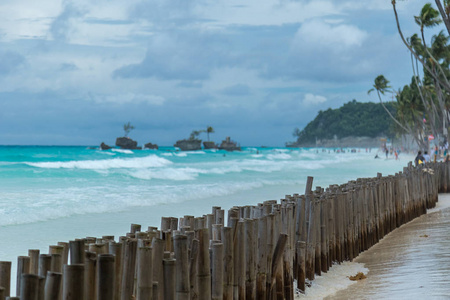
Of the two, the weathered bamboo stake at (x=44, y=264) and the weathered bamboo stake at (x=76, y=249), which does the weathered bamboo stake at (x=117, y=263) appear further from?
the weathered bamboo stake at (x=44, y=264)

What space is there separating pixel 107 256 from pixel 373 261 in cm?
597

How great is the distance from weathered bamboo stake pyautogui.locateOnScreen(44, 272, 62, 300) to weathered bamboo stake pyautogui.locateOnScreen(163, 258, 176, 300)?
957 millimetres

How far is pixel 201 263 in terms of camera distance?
464 centimetres

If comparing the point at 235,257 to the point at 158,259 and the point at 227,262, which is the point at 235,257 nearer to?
the point at 227,262

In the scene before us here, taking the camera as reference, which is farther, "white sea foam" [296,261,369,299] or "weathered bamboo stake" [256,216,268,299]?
"white sea foam" [296,261,369,299]

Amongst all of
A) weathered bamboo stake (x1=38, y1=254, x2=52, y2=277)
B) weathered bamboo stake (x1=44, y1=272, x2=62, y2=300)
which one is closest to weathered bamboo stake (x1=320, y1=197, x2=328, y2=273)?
weathered bamboo stake (x1=38, y1=254, x2=52, y2=277)

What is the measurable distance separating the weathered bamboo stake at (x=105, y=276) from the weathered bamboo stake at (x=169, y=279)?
0.56 metres

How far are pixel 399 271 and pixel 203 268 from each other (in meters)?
3.92

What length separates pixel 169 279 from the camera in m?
4.20

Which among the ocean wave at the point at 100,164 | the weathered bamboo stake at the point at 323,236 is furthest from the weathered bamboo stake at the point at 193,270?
the ocean wave at the point at 100,164

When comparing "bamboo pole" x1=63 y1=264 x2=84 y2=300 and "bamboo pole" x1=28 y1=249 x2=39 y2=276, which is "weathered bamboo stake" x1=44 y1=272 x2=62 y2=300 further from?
"bamboo pole" x1=28 y1=249 x2=39 y2=276

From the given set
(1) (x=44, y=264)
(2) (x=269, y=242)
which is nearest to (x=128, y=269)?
(1) (x=44, y=264)

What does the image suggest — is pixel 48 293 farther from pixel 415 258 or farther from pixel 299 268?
pixel 415 258

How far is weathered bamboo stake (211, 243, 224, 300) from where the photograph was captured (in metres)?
4.82
